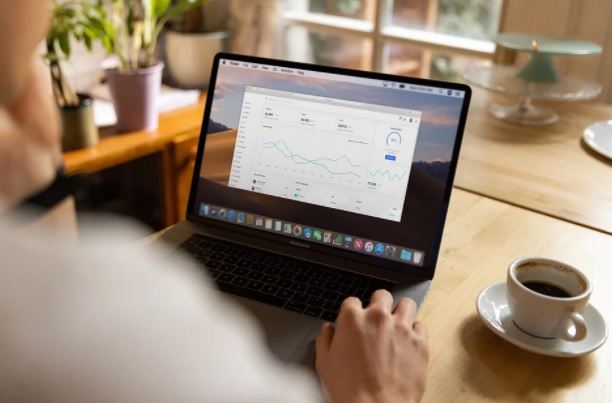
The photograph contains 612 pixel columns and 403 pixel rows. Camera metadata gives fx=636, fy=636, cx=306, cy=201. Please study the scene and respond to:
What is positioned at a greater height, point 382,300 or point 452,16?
point 452,16

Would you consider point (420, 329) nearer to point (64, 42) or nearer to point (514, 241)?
point (514, 241)

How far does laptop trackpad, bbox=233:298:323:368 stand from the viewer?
768 mm

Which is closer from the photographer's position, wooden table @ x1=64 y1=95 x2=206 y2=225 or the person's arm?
the person's arm

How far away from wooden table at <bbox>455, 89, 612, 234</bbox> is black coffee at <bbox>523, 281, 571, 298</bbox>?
34 cm

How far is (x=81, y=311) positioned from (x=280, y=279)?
574 millimetres

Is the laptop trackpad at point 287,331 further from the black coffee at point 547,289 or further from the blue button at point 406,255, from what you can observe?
the black coffee at point 547,289

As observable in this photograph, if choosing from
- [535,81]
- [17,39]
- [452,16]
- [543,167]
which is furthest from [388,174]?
[452,16]

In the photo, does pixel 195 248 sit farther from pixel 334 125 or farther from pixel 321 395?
pixel 321 395

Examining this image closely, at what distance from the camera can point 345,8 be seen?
2.45 m

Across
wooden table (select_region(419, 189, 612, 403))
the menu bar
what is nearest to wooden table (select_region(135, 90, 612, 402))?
wooden table (select_region(419, 189, 612, 403))

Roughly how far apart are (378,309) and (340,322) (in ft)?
0.15

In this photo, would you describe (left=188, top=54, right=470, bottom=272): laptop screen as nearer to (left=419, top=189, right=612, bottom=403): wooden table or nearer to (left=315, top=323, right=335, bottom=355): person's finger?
(left=419, top=189, right=612, bottom=403): wooden table

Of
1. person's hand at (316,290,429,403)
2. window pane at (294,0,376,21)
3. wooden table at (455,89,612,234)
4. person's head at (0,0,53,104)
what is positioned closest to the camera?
person's head at (0,0,53,104)

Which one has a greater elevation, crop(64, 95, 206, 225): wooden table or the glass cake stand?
the glass cake stand
